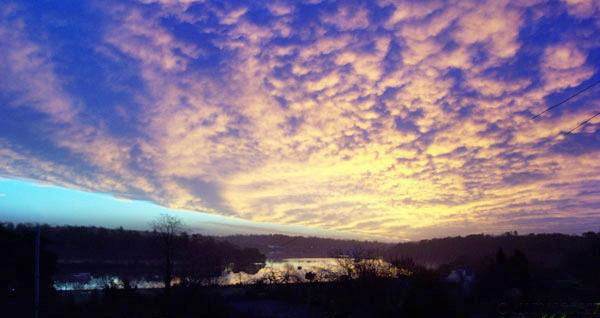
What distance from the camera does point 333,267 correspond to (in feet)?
85.1

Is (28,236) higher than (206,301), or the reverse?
(28,236)

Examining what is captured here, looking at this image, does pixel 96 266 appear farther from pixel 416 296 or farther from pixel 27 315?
pixel 416 296

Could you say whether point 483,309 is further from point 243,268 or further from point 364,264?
point 243,268


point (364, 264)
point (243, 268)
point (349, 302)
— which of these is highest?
point (364, 264)

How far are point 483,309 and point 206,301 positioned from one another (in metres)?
12.2

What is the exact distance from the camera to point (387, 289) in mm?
20578

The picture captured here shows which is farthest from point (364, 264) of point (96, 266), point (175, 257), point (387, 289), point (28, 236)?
point (96, 266)

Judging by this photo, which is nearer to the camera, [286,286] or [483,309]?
[483,309]

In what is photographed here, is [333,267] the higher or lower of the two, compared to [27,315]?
higher

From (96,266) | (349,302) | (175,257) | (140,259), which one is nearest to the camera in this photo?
(349,302)

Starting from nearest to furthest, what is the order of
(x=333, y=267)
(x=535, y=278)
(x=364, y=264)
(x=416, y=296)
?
(x=416, y=296), (x=364, y=264), (x=333, y=267), (x=535, y=278)

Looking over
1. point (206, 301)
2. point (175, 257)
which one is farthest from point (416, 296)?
point (175, 257)

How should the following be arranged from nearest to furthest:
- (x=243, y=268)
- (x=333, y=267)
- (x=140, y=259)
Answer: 1. (x=333, y=267)
2. (x=243, y=268)
3. (x=140, y=259)

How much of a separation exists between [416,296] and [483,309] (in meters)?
7.88
